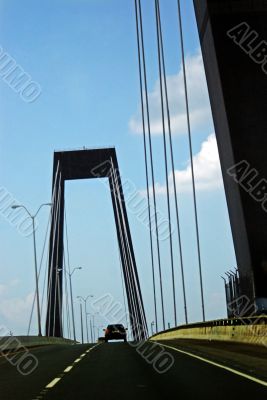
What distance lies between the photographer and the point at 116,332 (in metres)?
56.2

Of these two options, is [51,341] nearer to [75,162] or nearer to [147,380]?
[75,162]

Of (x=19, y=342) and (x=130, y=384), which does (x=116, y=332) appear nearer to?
(x=19, y=342)

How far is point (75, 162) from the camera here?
87.0 metres

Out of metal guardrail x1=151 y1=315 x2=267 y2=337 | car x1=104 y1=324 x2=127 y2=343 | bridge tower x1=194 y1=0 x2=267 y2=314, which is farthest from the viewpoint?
car x1=104 y1=324 x2=127 y2=343

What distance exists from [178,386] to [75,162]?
76224 millimetres

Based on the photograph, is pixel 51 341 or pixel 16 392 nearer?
pixel 16 392

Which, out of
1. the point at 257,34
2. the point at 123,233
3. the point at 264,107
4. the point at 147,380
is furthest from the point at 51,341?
the point at 147,380

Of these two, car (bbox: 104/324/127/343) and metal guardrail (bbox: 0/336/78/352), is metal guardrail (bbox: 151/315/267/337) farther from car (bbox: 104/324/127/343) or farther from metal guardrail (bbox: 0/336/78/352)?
car (bbox: 104/324/127/343)

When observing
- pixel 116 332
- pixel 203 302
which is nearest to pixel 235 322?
pixel 203 302

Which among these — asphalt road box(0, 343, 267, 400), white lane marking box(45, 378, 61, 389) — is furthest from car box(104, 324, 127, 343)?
white lane marking box(45, 378, 61, 389)

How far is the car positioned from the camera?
55969 mm

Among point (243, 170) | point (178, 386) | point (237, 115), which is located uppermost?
point (237, 115)

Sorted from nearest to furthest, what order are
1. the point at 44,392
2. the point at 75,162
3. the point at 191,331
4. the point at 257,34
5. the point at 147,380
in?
the point at 44,392 → the point at 147,380 → the point at 191,331 → the point at 257,34 → the point at 75,162

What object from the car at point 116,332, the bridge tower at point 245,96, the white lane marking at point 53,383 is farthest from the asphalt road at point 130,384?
the car at point 116,332
